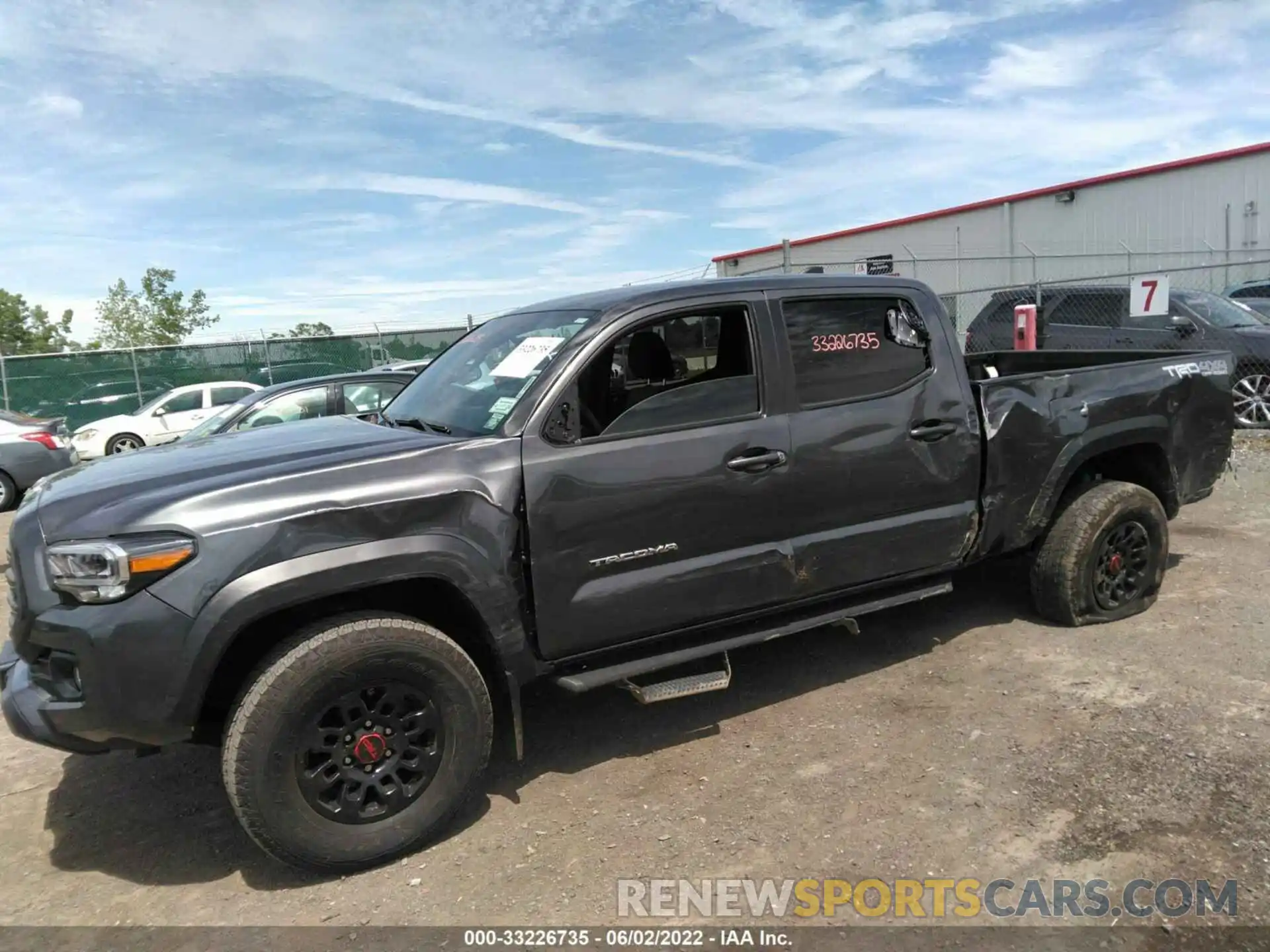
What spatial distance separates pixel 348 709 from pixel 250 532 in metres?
0.67

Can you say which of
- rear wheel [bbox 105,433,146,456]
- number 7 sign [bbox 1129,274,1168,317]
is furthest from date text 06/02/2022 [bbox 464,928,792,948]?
rear wheel [bbox 105,433,146,456]

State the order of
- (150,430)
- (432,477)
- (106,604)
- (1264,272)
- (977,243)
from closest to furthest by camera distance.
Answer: (106,604) → (432,477) → (150,430) → (1264,272) → (977,243)

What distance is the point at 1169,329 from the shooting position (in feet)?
35.8

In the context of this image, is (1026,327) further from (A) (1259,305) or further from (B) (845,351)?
(B) (845,351)

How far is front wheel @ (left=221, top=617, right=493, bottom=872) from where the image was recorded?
2.85 meters

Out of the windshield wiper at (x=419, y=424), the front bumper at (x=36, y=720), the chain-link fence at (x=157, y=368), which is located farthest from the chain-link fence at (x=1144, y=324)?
the chain-link fence at (x=157, y=368)

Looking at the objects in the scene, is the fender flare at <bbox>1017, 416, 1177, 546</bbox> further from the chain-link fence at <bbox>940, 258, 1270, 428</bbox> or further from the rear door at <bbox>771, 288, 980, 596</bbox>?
the chain-link fence at <bbox>940, 258, 1270, 428</bbox>

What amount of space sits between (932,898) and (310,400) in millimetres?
7123

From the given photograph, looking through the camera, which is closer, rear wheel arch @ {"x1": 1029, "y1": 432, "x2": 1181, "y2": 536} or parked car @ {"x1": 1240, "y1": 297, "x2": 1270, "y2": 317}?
rear wheel arch @ {"x1": 1029, "y1": 432, "x2": 1181, "y2": 536}

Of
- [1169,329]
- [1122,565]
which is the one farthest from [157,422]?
[1169,329]

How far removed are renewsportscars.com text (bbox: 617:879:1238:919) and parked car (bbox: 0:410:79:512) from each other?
11.5 metres

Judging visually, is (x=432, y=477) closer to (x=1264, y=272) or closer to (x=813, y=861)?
(x=813, y=861)

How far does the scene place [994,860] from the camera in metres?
2.96

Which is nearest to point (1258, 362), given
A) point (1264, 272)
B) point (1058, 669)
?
point (1058, 669)
